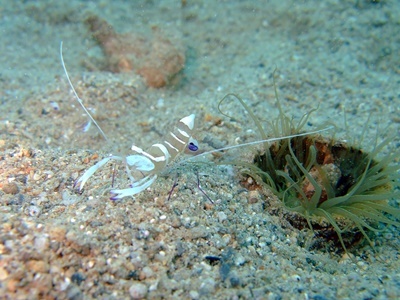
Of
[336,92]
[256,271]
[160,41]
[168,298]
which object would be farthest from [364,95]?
[168,298]

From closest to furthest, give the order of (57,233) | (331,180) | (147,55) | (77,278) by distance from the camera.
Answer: (77,278), (57,233), (331,180), (147,55)

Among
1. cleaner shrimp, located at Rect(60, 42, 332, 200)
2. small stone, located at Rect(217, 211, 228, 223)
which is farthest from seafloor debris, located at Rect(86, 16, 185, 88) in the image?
small stone, located at Rect(217, 211, 228, 223)

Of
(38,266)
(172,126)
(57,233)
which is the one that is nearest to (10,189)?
(57,233)

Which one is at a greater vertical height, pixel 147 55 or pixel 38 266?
pixel 147 55

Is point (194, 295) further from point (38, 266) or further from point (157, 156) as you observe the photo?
point (157, 156)

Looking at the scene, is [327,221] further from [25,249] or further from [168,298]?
[25,249]

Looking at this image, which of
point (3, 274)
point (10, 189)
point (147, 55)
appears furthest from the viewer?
point (147, 55)
